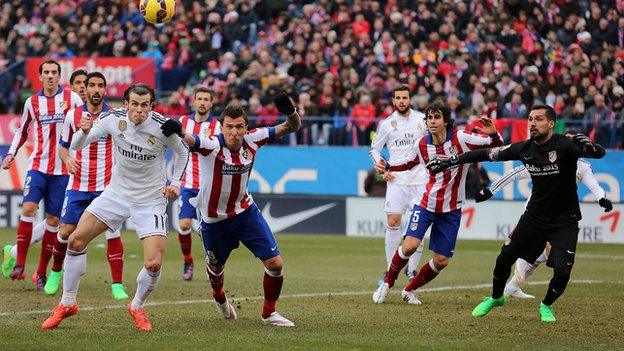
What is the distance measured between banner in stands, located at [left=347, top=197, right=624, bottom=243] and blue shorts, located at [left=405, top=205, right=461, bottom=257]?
10.1 m

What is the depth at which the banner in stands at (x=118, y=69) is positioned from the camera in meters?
32.8

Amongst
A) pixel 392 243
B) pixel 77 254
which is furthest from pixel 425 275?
pixel 77 254

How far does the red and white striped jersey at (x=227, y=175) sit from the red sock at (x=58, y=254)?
2.60 meters

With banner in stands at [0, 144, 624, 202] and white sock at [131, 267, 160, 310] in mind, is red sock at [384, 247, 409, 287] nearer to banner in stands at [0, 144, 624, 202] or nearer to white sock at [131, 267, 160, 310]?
white sock at [131, 267, 160, 310]

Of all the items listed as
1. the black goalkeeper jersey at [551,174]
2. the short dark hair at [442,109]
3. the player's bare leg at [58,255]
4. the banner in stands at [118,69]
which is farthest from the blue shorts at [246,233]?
the banner in stands at [118,69]

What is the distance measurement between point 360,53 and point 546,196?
715 inches

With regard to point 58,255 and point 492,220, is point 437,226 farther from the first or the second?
point 492,220

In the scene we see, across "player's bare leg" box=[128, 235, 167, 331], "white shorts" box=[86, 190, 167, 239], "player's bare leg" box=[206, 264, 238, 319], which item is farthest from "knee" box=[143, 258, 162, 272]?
"player's bare leg" box=[206, 264, 238, 319]

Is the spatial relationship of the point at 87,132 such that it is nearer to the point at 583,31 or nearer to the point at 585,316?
the point at 585,316

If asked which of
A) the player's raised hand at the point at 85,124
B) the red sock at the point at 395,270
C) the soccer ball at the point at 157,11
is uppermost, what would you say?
the soccer ball at the point at 157,11

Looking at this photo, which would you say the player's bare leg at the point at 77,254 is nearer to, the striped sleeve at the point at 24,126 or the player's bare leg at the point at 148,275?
the player's bare leg at the point at 148,275

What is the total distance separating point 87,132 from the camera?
1175 cm

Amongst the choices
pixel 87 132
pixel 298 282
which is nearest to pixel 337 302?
pixel 298 282

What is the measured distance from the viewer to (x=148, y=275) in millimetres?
11312
